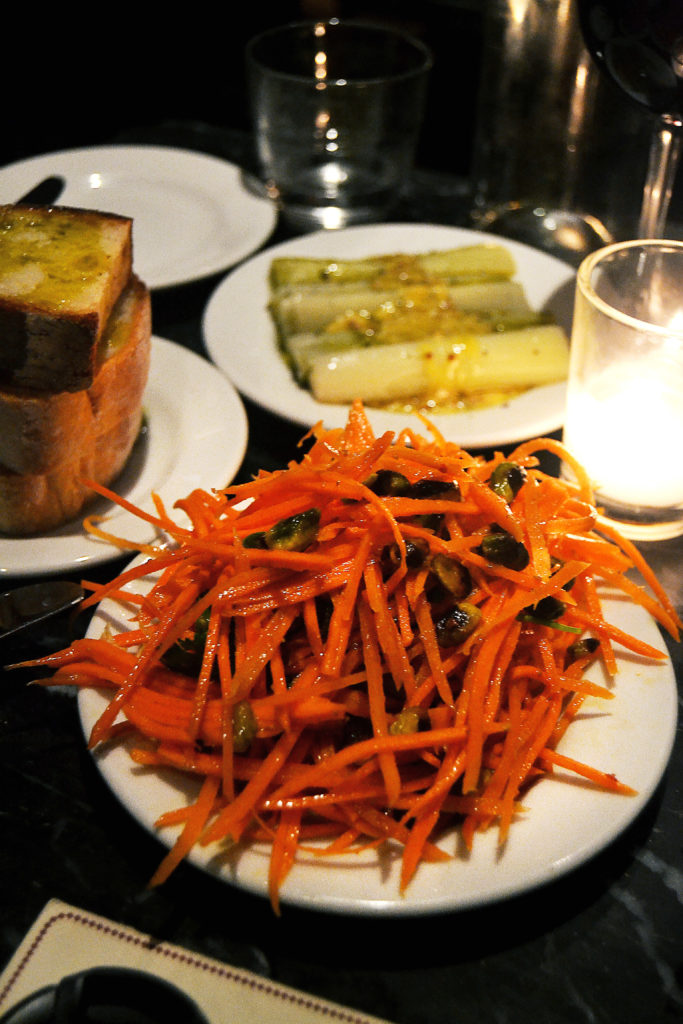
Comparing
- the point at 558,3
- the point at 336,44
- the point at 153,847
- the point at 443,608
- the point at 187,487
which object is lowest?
the point at 153,847

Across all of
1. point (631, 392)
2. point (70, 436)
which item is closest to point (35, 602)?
point (70, 436)

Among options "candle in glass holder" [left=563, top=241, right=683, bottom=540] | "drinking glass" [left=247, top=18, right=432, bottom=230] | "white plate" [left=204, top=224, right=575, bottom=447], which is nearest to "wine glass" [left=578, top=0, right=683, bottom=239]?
"candle in glass holder" [left=563, top=241, right=683, bottom=540]

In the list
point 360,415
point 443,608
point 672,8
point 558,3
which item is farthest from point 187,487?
point 558,3

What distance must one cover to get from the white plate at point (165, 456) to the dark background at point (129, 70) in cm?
214

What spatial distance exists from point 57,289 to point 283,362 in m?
0.60

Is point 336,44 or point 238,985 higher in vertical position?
point 336,44

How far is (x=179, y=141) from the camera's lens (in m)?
3.41

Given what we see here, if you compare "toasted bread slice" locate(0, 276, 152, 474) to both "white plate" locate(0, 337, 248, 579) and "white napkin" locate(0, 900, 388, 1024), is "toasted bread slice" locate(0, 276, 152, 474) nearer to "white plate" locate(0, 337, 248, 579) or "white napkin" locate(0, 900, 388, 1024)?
"white plate" locate(0, 337, 248, 579)

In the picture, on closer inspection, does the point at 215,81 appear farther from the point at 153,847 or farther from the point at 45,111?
the point at 153,847

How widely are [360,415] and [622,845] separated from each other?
31.2 inches

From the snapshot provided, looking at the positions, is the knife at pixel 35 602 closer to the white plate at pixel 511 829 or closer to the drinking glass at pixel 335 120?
the white plate at pixel 511 829

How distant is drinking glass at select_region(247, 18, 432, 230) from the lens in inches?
104

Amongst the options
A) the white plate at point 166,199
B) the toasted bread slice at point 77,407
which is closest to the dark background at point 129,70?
the white plate at point 166,199

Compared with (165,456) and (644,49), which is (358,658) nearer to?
(165,456)
